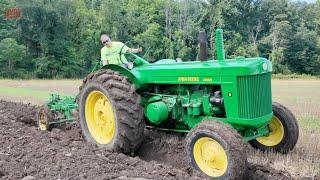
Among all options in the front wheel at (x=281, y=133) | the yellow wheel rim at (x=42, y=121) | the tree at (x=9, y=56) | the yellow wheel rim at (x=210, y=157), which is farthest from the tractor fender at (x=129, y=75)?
the tree at (x=9, y=56)

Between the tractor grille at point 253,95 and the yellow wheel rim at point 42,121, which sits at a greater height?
the tractor grille at point 253,95

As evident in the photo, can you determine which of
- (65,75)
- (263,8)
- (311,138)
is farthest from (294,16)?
(311,138)

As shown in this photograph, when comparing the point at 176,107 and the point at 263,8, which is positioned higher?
the point at 263,8

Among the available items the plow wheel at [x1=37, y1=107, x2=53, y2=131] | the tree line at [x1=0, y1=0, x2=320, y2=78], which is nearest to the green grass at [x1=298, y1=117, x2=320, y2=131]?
the plow wheel at [x1=37, y1=107, x2=53, y2=131]

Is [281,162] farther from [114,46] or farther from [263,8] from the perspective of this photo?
[263,8]

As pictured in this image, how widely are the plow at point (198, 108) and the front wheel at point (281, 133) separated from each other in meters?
0.02

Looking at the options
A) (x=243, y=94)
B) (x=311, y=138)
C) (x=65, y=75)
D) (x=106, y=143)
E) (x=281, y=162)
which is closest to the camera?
(x=243, y=94)

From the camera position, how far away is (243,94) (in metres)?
5.84

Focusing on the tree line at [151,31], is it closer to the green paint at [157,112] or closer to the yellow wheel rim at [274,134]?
the yellow wheel rim at [274,134]

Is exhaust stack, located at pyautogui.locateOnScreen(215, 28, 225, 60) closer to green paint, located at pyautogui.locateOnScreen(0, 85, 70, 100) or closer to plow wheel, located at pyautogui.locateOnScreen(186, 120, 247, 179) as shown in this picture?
plow wheel, located at pyautogui.locateOnScreen(186, 120, 247, 179)

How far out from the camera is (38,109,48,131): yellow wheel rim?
903 cm

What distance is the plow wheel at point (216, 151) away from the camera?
17.3 feet

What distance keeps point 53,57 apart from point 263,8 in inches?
1317

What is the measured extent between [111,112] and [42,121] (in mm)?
2722
